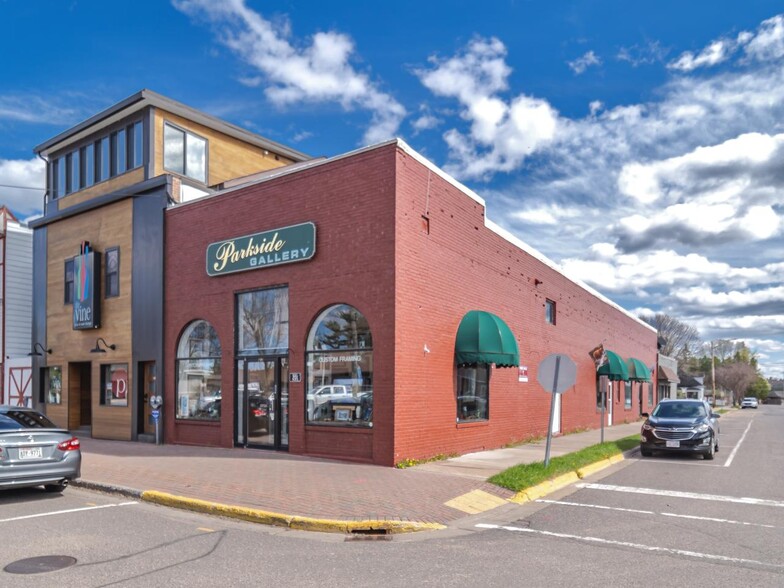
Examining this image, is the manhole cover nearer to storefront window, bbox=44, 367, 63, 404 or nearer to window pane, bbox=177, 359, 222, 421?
window pane, bbox=177, 359, 222, 421

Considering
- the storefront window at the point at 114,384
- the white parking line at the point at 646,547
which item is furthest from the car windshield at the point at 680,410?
the storefront window at the point at 114,384

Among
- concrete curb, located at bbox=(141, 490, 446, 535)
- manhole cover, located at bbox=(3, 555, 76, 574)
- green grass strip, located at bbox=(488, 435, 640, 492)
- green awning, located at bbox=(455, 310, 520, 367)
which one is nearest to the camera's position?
manhole cover, located at bbox=(3, 555, 76, 574)

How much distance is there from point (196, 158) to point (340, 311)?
30.1 ft

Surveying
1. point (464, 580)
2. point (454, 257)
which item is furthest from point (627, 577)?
point (454, 257)

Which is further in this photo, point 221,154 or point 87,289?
point 221,154

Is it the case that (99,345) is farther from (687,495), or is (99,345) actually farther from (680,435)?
(680,435)

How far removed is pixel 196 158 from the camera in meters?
20.1

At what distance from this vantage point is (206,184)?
20078 mm

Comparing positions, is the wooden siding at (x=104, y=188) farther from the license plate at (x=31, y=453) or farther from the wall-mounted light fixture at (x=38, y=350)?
the license plate at (x=31, y=453)

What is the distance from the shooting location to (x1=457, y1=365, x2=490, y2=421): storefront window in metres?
15.4

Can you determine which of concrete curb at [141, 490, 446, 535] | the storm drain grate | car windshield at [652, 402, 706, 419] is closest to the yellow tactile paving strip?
concrete curb at [141, 490, 446, 535]

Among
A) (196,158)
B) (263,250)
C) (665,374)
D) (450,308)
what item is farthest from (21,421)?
(665,374)

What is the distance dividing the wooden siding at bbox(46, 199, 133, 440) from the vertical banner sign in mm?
184

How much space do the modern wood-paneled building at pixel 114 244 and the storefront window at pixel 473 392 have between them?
8.15 m
